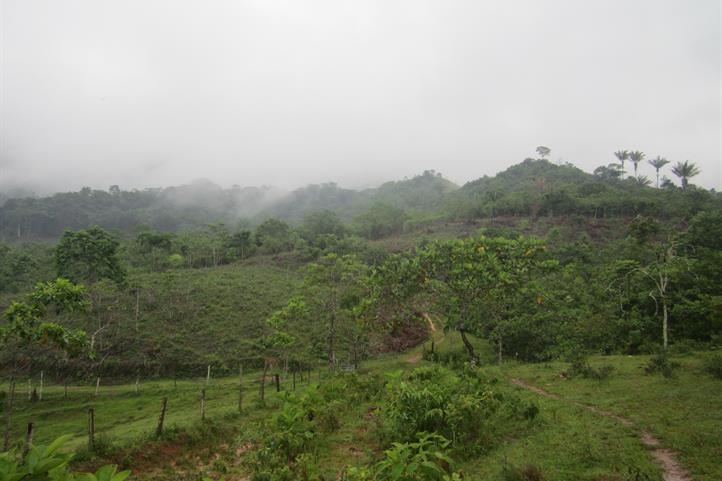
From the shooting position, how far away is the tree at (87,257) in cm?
3438

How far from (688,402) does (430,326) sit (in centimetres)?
2953

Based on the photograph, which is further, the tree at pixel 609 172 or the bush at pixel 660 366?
the tree at pixel 609 172

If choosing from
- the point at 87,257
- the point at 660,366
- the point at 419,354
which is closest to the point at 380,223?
the point at 419,354

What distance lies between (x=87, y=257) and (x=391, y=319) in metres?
28.3

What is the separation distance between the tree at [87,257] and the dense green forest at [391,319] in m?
0.14

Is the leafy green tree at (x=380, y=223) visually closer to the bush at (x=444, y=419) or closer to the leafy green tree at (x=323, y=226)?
the leafy green tree at (x=323, y=226)

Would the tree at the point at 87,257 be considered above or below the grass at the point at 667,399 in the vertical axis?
above

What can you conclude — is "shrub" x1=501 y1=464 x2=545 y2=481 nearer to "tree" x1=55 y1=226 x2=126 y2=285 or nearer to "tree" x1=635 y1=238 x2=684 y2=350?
"tree" x1=635 y1=238 x2=684 y2=350

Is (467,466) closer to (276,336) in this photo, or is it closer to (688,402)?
(688,402)

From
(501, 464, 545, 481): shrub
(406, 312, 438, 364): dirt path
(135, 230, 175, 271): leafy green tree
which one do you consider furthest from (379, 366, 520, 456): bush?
(135, 230, 175, 271): leafy green tree

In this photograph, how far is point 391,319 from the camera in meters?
24.2

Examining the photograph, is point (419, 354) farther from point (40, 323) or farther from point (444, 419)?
point (40, 323)

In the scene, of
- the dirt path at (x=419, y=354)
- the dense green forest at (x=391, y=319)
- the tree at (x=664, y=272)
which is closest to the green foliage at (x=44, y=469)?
the dense green forest at (x=391, y=319)

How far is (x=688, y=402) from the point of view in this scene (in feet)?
38.4
